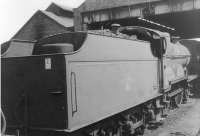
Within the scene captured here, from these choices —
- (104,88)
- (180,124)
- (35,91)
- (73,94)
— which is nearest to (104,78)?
(104,88)

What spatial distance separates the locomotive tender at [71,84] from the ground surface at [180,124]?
1.79 metres

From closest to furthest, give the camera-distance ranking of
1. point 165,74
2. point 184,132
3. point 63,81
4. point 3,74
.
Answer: point 63,81
point 3,74
point 184,132
point 165,74

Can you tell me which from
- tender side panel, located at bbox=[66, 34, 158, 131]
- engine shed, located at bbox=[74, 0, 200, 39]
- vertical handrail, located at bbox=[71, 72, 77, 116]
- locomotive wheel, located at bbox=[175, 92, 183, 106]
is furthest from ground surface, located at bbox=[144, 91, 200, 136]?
engine shed, located at bbox=[74, 0, 200, 39]

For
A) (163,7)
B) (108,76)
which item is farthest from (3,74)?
(163,7)

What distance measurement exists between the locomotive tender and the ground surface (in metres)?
1.79

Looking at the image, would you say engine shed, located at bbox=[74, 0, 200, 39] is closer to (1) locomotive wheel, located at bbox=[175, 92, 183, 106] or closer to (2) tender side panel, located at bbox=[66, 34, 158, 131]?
(1) locomotive wheel, located at bbox=[175, 92, 183, 106]

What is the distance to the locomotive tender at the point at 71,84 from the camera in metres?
4.45

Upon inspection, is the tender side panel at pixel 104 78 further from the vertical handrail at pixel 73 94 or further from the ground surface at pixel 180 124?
the ground surface at pixel 180 124

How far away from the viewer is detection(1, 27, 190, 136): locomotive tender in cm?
445

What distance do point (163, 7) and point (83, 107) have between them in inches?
501

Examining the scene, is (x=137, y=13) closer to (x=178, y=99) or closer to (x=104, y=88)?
(x=178, y=99)

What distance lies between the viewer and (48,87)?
14.9 feet

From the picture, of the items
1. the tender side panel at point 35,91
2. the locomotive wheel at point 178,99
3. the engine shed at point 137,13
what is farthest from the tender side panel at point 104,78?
the engine shed at point 137,13

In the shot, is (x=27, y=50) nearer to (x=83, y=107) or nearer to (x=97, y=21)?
(x=83, y=107)
